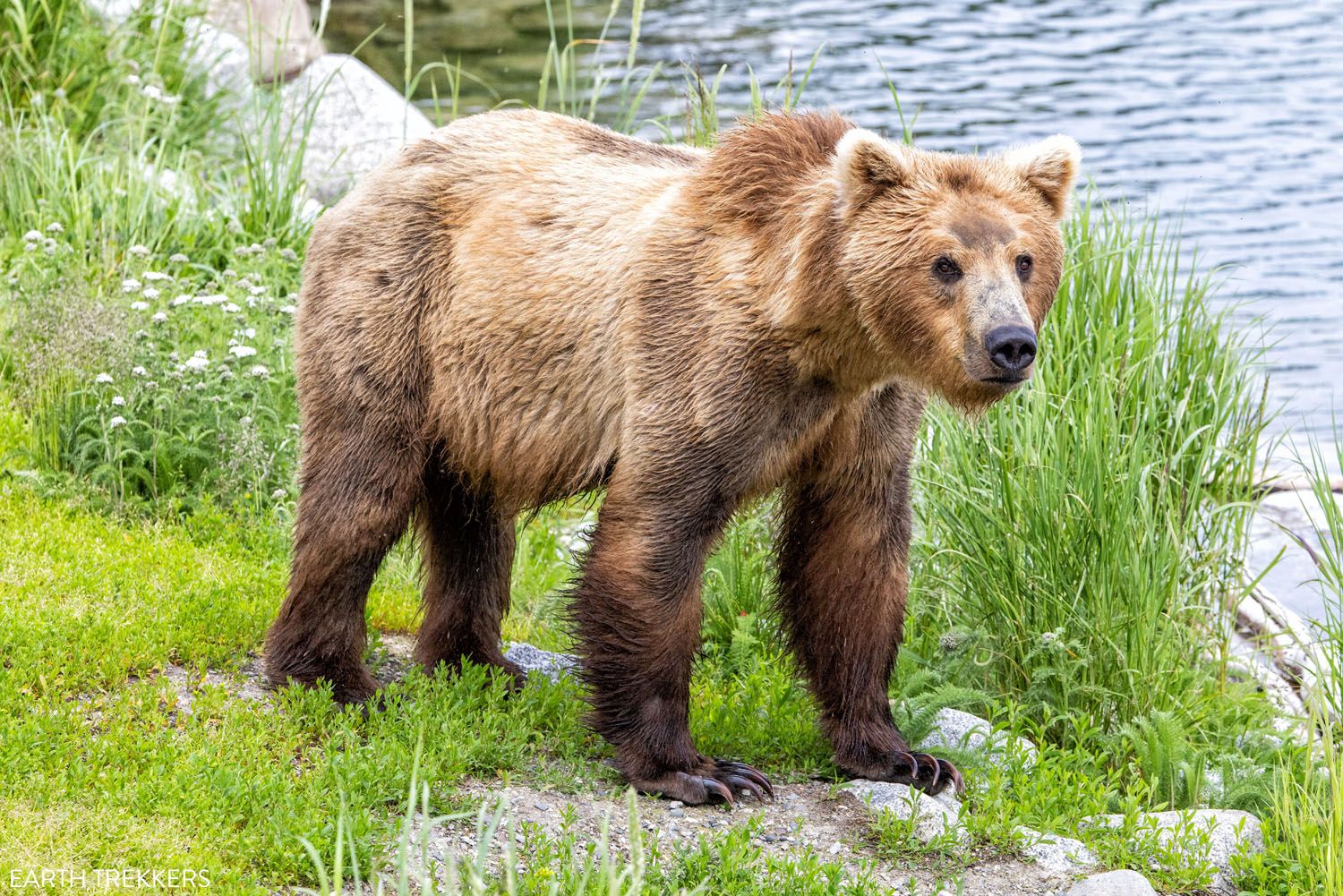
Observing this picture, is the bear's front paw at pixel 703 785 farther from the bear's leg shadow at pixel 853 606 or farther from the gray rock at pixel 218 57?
the gray rock at pixel 218 57

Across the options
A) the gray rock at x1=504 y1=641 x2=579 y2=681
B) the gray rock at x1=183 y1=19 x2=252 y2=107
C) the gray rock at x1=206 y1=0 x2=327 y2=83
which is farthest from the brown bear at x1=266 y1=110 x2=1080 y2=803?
the gray rock at x1=206 y1=0 x2=327 y2=83

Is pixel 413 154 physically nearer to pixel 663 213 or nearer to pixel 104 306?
pixel 663 213

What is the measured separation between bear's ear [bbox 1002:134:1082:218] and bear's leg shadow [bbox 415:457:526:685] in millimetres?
2058

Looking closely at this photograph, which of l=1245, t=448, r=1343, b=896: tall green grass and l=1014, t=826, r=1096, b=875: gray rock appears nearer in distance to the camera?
l=1245, t=448, r=1343, b=896: tall green grass

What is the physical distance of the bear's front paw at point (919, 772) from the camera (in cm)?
500

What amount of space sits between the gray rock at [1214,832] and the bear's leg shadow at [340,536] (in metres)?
2.38

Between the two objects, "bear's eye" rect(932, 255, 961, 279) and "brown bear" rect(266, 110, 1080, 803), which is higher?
"bear's eye" rect(932, 255, 961, 279)

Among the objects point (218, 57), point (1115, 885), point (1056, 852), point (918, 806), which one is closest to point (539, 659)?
point (918, 806)

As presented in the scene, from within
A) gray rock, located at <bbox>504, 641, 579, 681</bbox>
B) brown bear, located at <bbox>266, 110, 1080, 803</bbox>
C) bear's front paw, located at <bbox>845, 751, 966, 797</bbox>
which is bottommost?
gray rock, located at <bbox>504, 641, 579, 681</bbox>

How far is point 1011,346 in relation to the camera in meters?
4.08

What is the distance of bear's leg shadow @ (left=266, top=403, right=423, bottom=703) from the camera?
5184 mm

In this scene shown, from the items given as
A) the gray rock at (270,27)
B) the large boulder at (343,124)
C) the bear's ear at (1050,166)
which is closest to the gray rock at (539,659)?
the bear's ear at (1050,166)

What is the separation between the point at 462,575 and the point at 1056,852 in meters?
2.17

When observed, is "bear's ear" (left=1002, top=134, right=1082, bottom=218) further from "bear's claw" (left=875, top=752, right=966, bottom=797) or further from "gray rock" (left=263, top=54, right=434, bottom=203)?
"gray rock" (left=263, top=54, right=434, bottom=203)
